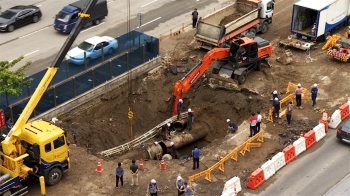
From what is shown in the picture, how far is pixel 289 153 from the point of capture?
1232 inches

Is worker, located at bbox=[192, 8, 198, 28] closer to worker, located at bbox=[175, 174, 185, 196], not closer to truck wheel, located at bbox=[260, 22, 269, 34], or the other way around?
truck wheel, located at bbox=[260, 22, 269, 34]

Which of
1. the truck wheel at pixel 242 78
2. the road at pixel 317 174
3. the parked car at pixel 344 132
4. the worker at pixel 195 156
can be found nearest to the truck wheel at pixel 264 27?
the truck wheel at pixel 242 78

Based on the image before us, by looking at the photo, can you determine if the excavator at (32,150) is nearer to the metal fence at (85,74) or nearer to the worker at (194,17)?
the metal fence at (85,74)

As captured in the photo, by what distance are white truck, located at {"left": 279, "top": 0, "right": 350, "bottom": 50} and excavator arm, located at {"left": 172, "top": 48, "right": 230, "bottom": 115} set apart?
7.86 meters

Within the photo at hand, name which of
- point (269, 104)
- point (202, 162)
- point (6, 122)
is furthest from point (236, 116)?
point (6, 122)

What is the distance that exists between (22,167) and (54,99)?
7639 mm

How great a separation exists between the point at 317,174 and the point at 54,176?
1255 cm

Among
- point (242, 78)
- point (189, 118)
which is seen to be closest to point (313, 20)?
point (242, 78)

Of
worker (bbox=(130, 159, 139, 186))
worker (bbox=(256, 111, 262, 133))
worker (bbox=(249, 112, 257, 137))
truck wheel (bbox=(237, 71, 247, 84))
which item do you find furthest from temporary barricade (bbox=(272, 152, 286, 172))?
truck wheel (bbox=(237, 71, 247, 84))

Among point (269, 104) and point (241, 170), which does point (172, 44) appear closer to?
point (269, 104)

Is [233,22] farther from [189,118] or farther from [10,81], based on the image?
[10,81]

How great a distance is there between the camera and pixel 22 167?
2814 cm

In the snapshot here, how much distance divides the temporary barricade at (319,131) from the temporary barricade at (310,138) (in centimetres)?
27

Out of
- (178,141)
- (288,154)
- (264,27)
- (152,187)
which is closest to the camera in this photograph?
(152,187)
